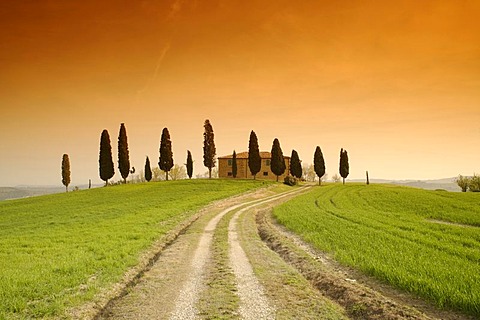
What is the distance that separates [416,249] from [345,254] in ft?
11.7

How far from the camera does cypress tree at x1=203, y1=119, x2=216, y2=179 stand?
88500 millimetres

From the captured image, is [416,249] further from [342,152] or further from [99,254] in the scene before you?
[342,152]

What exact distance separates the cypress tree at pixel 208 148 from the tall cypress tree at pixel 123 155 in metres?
20.7

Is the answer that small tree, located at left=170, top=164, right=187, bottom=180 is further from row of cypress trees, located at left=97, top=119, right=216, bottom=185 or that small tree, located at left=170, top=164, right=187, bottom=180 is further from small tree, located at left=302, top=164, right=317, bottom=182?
small tree, located at left=302, top=164, right=317, bottom=182

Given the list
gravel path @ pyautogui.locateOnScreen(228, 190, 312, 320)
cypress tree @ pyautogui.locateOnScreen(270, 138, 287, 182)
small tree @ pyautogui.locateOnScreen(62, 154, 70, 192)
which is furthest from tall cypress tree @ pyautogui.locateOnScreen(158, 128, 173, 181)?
gravel path @ pyautogui.locateOnScreen(228, 190, 312, 320)

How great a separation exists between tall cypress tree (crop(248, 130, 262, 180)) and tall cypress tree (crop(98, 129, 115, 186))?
117 ft

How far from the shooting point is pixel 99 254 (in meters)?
16.2

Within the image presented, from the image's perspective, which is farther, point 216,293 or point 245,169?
point 245,169

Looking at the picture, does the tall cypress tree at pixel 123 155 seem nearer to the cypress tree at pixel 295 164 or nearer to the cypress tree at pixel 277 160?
the cypress tree at pixel 277 160

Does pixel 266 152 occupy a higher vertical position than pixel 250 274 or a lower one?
higher

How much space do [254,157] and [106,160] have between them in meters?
38.1

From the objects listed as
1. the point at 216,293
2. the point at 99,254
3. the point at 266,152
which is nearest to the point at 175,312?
the point at 216,293

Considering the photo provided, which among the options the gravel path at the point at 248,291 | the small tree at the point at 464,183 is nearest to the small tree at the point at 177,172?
the small tree at the point at 464,183

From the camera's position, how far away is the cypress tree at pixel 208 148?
88500mm
